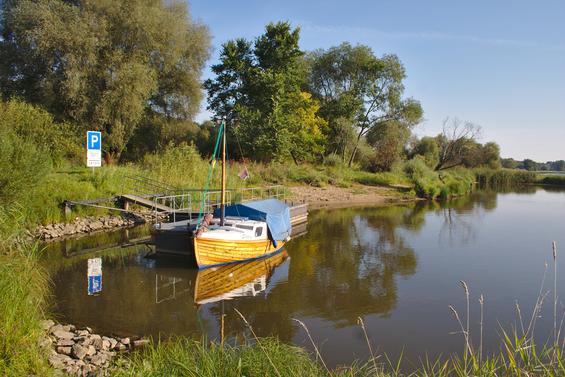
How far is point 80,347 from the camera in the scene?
325 inches

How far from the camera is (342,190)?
41969 mm

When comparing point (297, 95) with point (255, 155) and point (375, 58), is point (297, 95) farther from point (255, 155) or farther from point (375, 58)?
point (375, 58)

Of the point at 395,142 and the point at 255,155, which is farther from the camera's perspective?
the point at 395,142

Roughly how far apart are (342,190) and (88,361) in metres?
35.5

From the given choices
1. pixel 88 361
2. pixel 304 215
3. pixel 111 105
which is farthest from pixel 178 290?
pixel 111 105

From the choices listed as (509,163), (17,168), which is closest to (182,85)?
(17,168)

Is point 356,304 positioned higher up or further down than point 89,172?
further down

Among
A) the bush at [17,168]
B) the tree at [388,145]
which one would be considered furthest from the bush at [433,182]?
the bush at [17,168]

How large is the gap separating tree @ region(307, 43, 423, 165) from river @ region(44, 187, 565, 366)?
30007mm

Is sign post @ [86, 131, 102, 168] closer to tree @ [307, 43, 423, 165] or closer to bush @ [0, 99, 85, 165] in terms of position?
bush @ [0, 99, 85, 165]

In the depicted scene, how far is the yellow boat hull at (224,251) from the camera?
15.0m

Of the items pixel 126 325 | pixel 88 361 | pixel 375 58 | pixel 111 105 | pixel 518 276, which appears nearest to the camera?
pixel 88 361

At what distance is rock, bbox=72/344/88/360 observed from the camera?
8031mm

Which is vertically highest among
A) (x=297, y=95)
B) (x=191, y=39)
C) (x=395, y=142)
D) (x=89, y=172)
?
(x=191, y=39)
